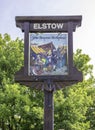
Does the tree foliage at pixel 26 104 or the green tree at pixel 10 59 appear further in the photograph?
the green tree at pixel 10 59

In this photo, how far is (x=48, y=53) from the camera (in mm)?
13680

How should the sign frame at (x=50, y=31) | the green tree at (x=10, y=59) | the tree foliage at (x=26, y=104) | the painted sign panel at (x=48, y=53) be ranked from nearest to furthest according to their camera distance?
the sign frame at (x=50, y=31) < the painted sign panel at (x=48, y=53) < the tree foliage at (x=26, y=104) < the green tree at (x=10, y=59)

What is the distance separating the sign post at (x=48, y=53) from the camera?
13.4m

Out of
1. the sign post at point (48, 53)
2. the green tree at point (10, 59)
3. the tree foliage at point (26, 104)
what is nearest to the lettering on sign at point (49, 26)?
the sign post at point (48, 53)

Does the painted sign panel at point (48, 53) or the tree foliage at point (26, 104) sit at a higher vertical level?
the painted sign panel at point (48, 53)

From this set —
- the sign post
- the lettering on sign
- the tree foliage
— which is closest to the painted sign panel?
the sign post

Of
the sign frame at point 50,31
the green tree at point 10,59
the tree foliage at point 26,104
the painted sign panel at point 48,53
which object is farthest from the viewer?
the green tree at point 10,59

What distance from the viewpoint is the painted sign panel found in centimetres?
1356

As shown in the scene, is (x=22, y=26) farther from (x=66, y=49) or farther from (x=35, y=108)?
(x=35, y=108)

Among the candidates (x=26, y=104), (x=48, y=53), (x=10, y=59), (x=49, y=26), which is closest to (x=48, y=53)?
(x=48, y=53)

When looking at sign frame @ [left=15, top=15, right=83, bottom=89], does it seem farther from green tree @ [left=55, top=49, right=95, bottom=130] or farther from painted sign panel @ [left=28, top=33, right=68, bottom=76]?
green tree @ [left=55, top=49, right=95, bottom=130]

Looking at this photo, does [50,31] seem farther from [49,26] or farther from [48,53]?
[48,53]

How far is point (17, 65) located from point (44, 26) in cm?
1578

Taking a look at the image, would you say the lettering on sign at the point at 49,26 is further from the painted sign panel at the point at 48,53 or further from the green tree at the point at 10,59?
the green tree at the point at 10,59
